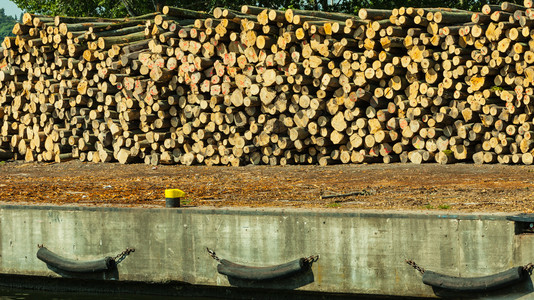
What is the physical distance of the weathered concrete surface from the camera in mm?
6773

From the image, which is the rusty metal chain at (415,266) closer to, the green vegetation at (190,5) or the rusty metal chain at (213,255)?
the rusty metal chain at (213,255)

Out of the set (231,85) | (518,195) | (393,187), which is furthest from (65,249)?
(231,85)

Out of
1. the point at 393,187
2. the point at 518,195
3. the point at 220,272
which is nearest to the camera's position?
the point at 220,272

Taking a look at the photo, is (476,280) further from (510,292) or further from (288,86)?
(288,86)

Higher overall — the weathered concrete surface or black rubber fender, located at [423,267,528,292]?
the weathered concrete surface

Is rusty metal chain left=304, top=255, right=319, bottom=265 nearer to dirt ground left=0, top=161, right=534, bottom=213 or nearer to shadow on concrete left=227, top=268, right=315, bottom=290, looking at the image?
shadow on concrete left=227, top=268, right=315, bottom=290

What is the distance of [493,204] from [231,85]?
21.9 feet

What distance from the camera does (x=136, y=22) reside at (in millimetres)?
17203

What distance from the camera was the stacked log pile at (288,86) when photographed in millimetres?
12242

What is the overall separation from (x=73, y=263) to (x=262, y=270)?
6.95 ft

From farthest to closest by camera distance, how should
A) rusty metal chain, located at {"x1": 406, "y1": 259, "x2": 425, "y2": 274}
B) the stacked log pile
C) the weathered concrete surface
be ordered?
the stacked log pile → rusty metal chain, located at {"x1": 406, "y1": 259, "x2": 425, "y2": 274} → the weathered concrete surface

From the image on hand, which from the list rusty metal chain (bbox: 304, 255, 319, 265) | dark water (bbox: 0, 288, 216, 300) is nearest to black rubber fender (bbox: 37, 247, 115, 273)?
dark water (bbox: 0, 288, 216, 300)

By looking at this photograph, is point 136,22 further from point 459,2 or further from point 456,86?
point 459,2

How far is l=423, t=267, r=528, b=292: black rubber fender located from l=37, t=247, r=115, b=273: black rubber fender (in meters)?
3.24
